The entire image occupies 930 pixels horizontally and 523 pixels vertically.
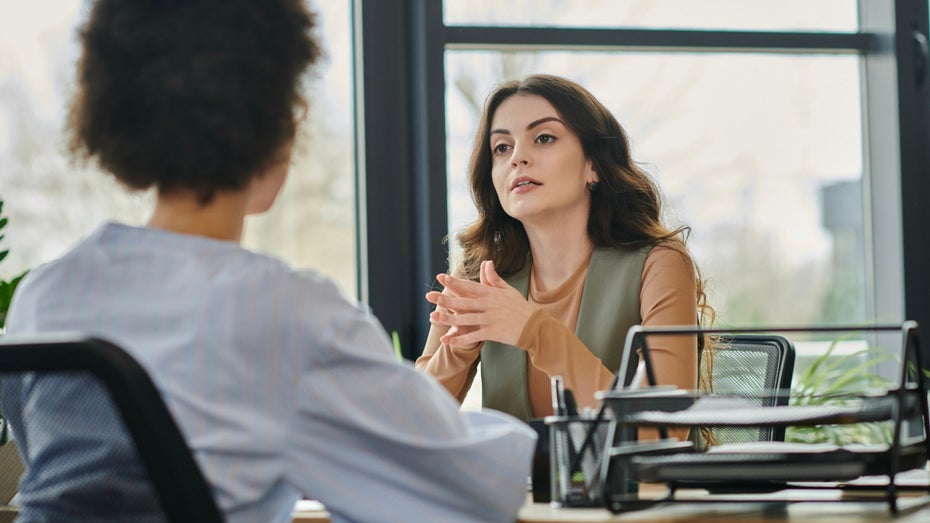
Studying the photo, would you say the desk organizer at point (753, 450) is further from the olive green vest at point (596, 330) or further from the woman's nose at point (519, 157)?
the woman's nose at point (519, 157)

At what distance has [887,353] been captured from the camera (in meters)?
3.18

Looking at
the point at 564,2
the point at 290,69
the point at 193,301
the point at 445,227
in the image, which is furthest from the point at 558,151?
the point at 193,301

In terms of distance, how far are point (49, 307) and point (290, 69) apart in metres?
0.31

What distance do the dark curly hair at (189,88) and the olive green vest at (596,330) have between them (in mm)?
1173

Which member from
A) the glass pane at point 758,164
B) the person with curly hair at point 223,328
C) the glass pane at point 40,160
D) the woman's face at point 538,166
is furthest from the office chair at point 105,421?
the glass pane at point 758,164

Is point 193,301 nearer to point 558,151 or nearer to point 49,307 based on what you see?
point 49,307

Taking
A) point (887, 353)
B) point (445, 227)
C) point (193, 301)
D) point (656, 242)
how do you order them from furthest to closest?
point (887, 353) < point (445, 227) < point (656, 242) < point (193, 301)

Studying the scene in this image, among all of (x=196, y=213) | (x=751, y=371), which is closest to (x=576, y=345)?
(x=751, y=371)

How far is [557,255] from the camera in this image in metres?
2.24

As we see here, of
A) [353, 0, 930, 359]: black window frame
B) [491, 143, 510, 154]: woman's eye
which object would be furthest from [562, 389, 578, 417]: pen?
[353, 0, 930, 359]: black window frame

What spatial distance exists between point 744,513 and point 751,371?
1031 millimetres

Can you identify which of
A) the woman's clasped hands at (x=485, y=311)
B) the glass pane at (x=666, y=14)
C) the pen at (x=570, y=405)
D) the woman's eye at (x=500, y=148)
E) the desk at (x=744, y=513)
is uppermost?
the glass pane at (x=666, y=14)

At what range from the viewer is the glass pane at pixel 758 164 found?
3180 mm

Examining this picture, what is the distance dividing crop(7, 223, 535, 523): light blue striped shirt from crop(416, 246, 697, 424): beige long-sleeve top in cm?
91
